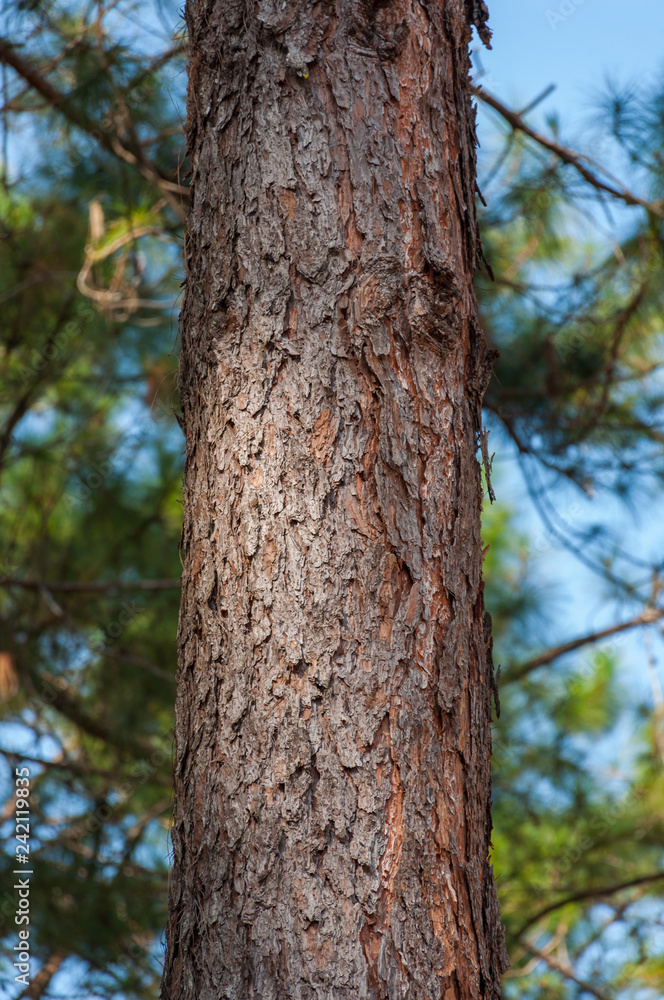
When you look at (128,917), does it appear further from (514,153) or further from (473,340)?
(514,153)

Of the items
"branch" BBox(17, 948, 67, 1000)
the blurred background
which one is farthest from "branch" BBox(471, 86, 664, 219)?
"branch" BBox(17, 948, 67, 1000)

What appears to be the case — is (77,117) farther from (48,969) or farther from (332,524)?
(48,969)

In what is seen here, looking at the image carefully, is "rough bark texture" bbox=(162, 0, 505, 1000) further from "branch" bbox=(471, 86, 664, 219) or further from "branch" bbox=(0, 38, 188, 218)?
"branch" bbox=(0, 38, 188, 218)

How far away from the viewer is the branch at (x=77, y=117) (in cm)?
270

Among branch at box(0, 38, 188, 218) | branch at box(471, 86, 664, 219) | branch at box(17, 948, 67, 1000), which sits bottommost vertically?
branch at box(17, 948, 67, 1000)

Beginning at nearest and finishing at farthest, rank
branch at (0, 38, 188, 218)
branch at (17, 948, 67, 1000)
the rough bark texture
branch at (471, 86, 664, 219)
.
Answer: the rough bark texture → branch at (471, 86, 664, 219) → branch at (0, 38, 188, 218) → branch at (17, 948, 67, 1000)

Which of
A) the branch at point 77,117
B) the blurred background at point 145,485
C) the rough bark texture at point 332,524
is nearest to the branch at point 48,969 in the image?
the blurred background at point 145,485

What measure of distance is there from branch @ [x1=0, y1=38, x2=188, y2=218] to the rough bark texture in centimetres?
179

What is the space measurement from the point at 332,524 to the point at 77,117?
2.51 meters

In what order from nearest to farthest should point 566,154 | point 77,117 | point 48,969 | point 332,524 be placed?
point 332,524
point 566,154
point 77,117
point 48,969

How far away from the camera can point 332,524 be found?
89cm

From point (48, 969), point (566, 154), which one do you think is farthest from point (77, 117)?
point (48, 969)

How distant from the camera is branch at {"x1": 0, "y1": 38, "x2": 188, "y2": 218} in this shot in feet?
8.86

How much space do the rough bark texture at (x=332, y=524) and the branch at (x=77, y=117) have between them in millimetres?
1787
